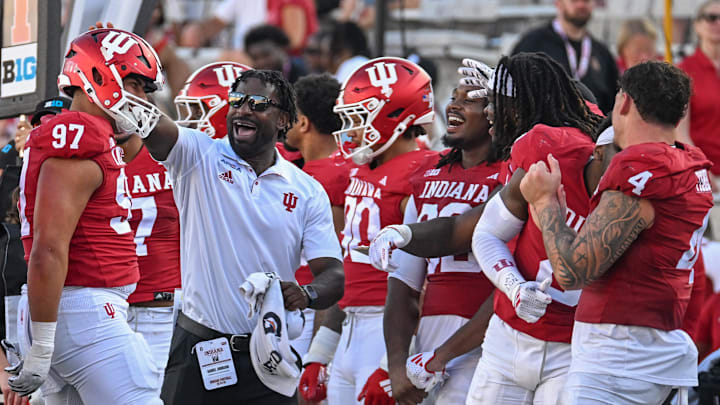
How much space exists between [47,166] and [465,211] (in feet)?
5.94

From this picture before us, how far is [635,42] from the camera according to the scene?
9.86 metres

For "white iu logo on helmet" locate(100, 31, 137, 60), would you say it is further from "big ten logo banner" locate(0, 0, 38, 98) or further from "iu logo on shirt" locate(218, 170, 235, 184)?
"big ten logo banner" locate(0, 0, 38, 98)

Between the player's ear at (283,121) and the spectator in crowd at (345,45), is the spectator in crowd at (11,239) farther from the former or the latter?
the spectator in crowd at (345,45)

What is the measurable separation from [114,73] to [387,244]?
4.25 feet

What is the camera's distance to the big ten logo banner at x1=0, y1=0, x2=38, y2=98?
602cm

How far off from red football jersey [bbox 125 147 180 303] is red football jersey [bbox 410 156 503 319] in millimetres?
1415

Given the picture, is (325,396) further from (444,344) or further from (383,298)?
(444,344)

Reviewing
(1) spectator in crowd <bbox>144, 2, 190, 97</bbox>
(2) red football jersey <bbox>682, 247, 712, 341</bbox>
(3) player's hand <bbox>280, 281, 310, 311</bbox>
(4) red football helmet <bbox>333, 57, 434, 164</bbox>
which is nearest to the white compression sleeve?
(3) player's hand <bbox>280, 281, 310, 311</bbox>

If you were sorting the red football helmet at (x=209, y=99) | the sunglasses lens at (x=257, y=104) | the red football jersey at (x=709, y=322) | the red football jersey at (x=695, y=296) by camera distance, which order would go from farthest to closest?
the red football jersey at (x=709, y=322)
the red football helmet at (x=209, y=99)
the red football jersey at (x=695, y=296)
the sunglasses lens at (x=257, y=104)

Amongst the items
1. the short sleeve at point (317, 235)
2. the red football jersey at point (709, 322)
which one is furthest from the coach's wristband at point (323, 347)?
the red football jersey at point (709, 322)

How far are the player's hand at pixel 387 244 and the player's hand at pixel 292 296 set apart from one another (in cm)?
34

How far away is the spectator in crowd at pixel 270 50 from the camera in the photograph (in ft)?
33.1

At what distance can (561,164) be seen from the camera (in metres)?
4.22

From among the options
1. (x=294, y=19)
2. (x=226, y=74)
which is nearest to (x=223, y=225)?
(x=226, y=74)
